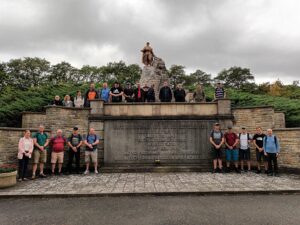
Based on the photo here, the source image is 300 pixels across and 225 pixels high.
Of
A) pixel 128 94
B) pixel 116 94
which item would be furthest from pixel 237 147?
pixel 116 94

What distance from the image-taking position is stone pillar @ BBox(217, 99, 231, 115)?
443 inches

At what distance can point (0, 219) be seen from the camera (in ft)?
15.6

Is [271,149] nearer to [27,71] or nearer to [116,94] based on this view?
[116,94]

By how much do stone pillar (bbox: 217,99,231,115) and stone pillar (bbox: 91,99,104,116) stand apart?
227 inches

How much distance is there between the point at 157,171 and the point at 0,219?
6.60 metres

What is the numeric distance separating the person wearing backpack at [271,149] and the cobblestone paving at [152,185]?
0.64 meters

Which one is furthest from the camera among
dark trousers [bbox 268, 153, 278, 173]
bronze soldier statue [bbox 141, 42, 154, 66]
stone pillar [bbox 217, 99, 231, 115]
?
bronze soldier statue [bbox 141, 42, 154, 66]

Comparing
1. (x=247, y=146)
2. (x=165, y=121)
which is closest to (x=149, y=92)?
(x=165, y=121)

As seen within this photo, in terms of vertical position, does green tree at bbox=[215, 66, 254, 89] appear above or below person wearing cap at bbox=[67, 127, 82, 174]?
above

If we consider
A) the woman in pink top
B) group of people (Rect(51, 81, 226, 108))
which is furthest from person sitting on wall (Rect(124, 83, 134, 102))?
the woman in pink top

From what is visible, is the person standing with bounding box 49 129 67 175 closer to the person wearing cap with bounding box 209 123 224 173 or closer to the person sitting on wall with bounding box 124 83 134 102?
the person sitting on wall with bounding box 124 83 134 102

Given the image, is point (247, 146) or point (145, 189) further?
point (247, 146)

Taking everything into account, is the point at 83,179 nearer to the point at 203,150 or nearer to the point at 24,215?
the point at 24,215

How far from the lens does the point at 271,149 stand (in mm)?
9320
